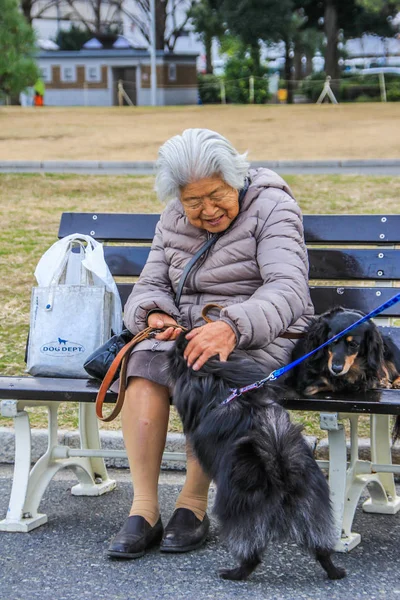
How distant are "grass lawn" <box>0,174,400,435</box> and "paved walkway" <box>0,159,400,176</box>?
1457 mm

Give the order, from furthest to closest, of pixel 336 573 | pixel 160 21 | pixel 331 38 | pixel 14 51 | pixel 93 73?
pixel 160 21 → pixel 93 73 → pixel 331 38 → pixel 14 51 → pixel 336 573

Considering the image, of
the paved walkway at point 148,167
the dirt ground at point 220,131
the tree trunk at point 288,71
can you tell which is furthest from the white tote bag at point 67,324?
the tree trunk at point 288,71

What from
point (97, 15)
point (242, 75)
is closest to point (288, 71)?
point (242, 75)

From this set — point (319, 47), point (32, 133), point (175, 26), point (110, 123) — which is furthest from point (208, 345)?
point (175, 26)

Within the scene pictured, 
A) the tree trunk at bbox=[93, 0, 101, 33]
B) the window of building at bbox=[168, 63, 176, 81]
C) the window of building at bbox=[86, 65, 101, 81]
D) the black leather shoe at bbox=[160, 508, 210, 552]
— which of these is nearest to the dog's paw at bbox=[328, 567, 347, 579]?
the black leather shoe at bbox=[160, 508, 210, 552]

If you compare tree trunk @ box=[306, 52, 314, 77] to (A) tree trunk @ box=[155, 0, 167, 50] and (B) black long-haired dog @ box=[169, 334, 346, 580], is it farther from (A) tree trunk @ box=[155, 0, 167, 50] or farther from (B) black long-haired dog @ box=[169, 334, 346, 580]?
(B) black long-haired dog @ box=[169, 334, 346, 580]

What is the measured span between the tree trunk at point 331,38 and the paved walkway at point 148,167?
80.9 feet

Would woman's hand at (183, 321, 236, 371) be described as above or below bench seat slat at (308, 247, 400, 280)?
below

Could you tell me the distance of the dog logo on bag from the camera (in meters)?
3.72

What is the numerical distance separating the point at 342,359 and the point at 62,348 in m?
1.14

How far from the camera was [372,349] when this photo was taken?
330cm

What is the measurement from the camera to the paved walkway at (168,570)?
302cm

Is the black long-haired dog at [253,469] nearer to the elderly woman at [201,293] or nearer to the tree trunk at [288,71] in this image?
the elderly woman at [201,293]

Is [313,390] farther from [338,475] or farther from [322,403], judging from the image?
[338,475]
